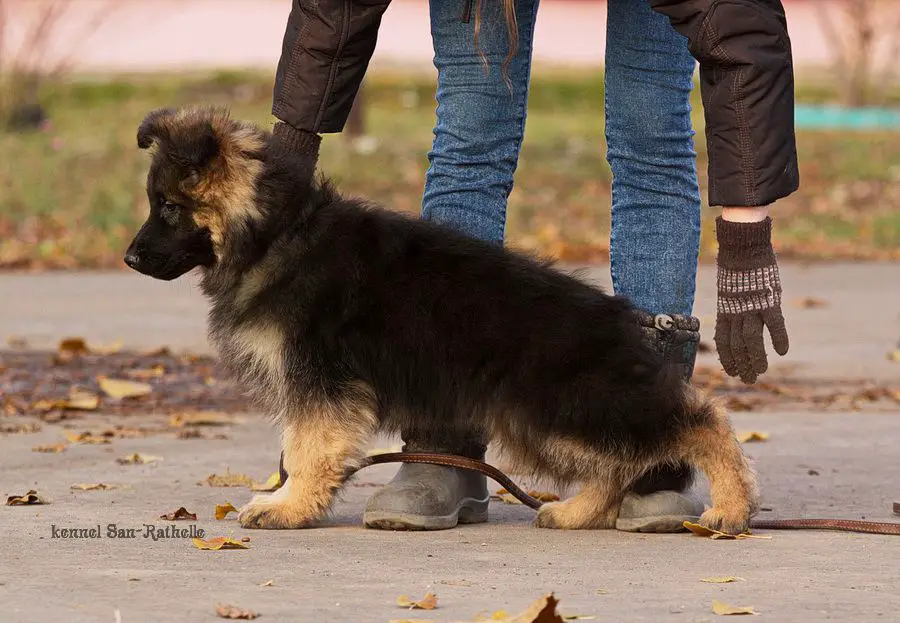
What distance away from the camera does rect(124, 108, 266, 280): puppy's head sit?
429 centimetres

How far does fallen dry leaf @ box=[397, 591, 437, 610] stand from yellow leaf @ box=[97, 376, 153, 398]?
150 inches

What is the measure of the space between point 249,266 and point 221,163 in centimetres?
31

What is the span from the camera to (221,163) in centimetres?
430

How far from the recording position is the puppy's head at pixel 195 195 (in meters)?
4.29

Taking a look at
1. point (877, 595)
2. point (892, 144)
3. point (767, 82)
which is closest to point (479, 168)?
point (767, 82)

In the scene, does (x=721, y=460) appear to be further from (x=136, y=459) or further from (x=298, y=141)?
(x=136, y=459)

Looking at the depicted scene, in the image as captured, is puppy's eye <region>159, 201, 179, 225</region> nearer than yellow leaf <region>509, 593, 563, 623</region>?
No

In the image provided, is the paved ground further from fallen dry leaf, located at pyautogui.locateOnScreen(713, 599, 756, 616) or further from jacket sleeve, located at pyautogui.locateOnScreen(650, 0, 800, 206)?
jacket sleeve, located at pyautogui.locateOnScreen(650, 0, 800, 206)

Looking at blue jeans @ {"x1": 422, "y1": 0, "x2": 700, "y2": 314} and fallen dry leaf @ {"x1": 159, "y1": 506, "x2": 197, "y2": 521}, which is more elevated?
blue jeans @ {"x1": 422, "y1": 0, "x2": 700, "y2": 314}

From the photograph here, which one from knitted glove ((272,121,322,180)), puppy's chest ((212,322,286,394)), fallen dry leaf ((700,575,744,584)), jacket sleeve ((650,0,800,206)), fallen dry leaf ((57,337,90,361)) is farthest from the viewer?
fallen dry leaf ((57,337,90,361))

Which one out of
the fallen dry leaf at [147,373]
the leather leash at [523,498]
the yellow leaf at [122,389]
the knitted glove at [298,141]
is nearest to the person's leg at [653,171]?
the leather leash at [523,498]

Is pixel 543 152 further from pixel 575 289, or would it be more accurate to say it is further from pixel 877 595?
pixel 877 595

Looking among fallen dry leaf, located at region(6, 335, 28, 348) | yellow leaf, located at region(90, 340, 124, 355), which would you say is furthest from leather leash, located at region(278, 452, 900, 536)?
fallen dry leaf, located at region(6, 335, 28, 348)

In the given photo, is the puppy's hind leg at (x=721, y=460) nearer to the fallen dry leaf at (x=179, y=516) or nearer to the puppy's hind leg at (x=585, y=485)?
the puppy's hind leg at (x=585, y=485)
